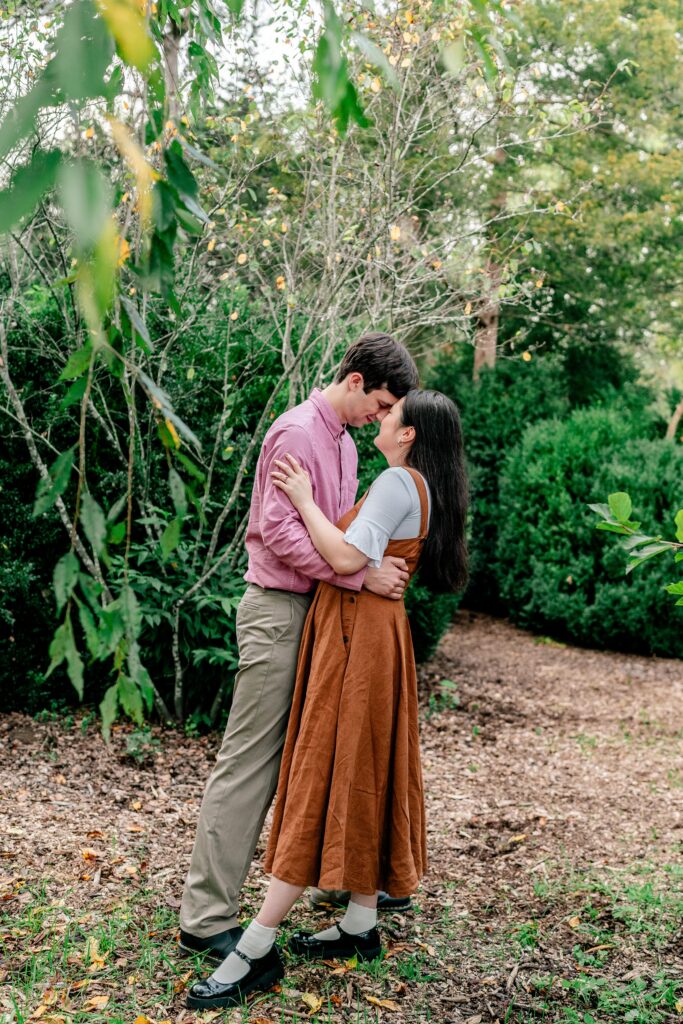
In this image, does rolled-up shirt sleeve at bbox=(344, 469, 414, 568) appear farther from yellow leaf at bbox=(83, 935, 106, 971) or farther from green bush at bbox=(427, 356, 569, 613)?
green bush at bbox=(427, 356, 569, 613)

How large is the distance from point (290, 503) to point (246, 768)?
2.82 feet

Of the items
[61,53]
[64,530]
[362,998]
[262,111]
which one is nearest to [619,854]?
[362,998]

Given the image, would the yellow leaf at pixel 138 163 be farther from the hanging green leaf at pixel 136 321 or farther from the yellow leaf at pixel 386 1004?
the yellow leaf at pixel 386 1004

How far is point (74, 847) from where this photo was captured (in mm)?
3877

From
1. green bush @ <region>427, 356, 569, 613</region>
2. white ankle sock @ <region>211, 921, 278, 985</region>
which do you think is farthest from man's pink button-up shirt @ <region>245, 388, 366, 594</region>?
green bush @ <region>427, 356, 569, 613</region>

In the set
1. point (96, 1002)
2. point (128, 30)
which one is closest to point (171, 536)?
point (128, 30)

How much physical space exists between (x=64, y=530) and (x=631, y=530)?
3694mm

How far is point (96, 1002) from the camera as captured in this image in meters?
2.78

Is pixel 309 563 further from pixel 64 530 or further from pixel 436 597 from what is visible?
pixel 436 597

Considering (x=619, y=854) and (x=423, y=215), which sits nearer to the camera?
(x=619, y=854)

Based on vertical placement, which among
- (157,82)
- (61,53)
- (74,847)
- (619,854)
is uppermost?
(157,82)

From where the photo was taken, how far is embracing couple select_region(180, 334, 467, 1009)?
9.27ft

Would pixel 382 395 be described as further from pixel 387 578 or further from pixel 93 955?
pixel 93 955

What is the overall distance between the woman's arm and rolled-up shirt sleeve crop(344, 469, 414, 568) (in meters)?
0.03
